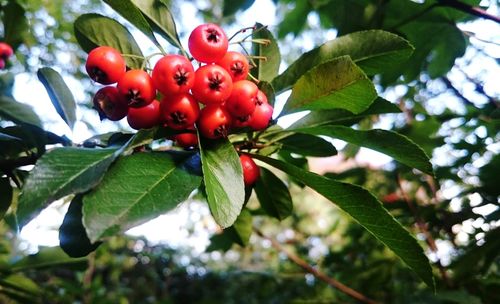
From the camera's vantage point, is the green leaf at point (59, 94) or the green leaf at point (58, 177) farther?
the green leaf at point (59, 94)

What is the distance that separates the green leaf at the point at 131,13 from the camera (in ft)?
3.03

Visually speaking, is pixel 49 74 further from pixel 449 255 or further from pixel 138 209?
pixel 449 255

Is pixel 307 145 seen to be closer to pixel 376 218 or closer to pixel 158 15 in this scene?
pixel 376 218

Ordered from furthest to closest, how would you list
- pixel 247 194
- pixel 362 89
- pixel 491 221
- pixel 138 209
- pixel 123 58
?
pixel 491 221 → pixel 247 194 → pixel 123 58 → pixel 362 89 → pixel 138 209

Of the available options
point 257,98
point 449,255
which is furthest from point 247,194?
point 449,255

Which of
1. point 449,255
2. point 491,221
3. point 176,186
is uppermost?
point 176,186

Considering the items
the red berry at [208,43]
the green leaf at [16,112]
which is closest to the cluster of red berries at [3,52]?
the green leaf at [16,112]

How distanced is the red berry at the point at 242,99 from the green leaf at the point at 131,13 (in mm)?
249

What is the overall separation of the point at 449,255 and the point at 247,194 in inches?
71.4

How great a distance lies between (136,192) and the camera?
75 cm

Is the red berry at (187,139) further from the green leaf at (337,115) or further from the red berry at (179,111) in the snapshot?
the green leaf at (337,115)

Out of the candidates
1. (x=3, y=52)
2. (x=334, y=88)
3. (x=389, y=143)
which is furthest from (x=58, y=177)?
(x=3, y=52)

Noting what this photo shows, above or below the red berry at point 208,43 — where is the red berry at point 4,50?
below

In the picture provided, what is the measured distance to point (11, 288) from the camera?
1741 mm
